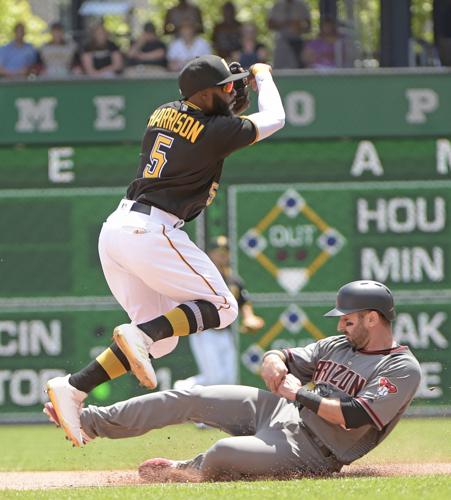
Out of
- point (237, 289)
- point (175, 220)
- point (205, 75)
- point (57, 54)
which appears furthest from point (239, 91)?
point (57, 54)

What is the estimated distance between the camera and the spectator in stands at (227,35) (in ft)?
47.0

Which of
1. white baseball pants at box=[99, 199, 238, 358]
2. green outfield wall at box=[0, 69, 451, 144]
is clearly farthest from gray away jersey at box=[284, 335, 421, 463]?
green outfield wall at box=[0, 69, 451, 144]

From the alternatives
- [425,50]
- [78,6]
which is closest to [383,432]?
[425,50]

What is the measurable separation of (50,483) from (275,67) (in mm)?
7351

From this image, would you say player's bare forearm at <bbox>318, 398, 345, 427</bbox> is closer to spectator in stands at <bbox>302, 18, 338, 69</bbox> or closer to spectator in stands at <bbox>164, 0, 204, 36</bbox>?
spectator in stands at <bbox>302, 18, 338, 69</bbox>

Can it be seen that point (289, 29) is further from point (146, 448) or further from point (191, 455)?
point (191, 455)

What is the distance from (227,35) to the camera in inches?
577

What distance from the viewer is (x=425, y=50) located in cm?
1434

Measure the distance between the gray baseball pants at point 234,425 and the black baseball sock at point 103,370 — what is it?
0.72 ft

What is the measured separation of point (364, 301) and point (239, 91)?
4.25 feet

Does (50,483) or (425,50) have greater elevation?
(425,50)

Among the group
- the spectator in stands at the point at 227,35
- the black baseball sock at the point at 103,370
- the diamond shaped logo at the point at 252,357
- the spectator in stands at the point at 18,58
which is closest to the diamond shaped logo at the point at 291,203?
the diamond shaped logo at the point at 252,357

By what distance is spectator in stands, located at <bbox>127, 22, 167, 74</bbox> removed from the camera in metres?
Result: 13.7

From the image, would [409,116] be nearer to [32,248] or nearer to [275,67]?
[275,67]
